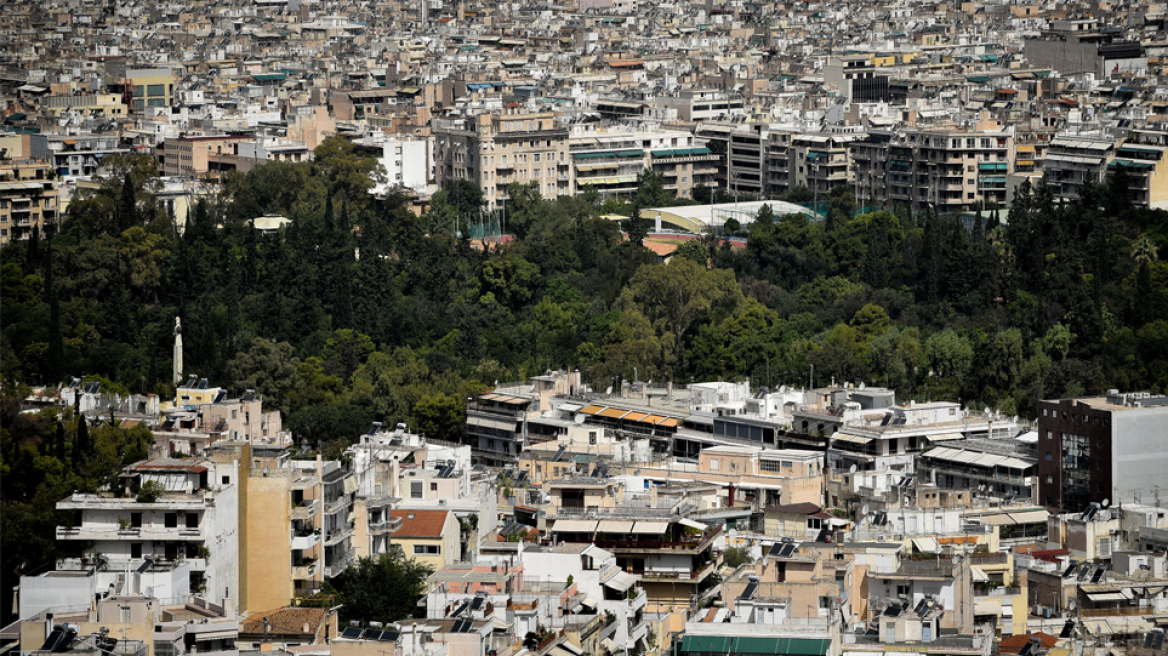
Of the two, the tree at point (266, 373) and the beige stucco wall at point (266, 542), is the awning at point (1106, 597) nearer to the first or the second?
the beige stucco wall at point (266, 542)

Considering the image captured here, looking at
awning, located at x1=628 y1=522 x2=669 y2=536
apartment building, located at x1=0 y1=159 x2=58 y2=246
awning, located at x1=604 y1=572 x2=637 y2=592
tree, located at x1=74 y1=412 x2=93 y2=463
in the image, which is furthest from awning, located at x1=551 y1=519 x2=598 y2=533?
apartment building, located at x1=0 y1=159 x2=58 y2=246

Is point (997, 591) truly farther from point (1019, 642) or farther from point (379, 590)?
point (379, 590)

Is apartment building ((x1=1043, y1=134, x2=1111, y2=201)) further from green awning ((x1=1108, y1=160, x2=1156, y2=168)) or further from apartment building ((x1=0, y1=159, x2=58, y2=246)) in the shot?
apartment building ((x1=0, y1=159, x2=58, y2=246))

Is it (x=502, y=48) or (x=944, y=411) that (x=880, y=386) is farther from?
(x=502, y=48)

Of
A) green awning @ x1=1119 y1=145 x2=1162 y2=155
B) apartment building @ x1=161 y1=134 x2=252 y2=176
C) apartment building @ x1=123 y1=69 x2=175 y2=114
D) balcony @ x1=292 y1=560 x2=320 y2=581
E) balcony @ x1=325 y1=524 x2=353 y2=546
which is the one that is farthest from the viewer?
apartment building @ x1=123 y1=69 x2=175 y2=114

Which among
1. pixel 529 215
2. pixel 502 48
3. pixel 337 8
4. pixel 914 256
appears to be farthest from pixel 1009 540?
pixel 337 8

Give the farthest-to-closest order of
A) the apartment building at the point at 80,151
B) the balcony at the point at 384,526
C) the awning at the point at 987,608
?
the apartment building at the point at 80,151
the balcony at the point at 384,526
the awning at the point at 987,608

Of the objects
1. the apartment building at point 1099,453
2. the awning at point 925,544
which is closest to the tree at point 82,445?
the awning at point 925,544
